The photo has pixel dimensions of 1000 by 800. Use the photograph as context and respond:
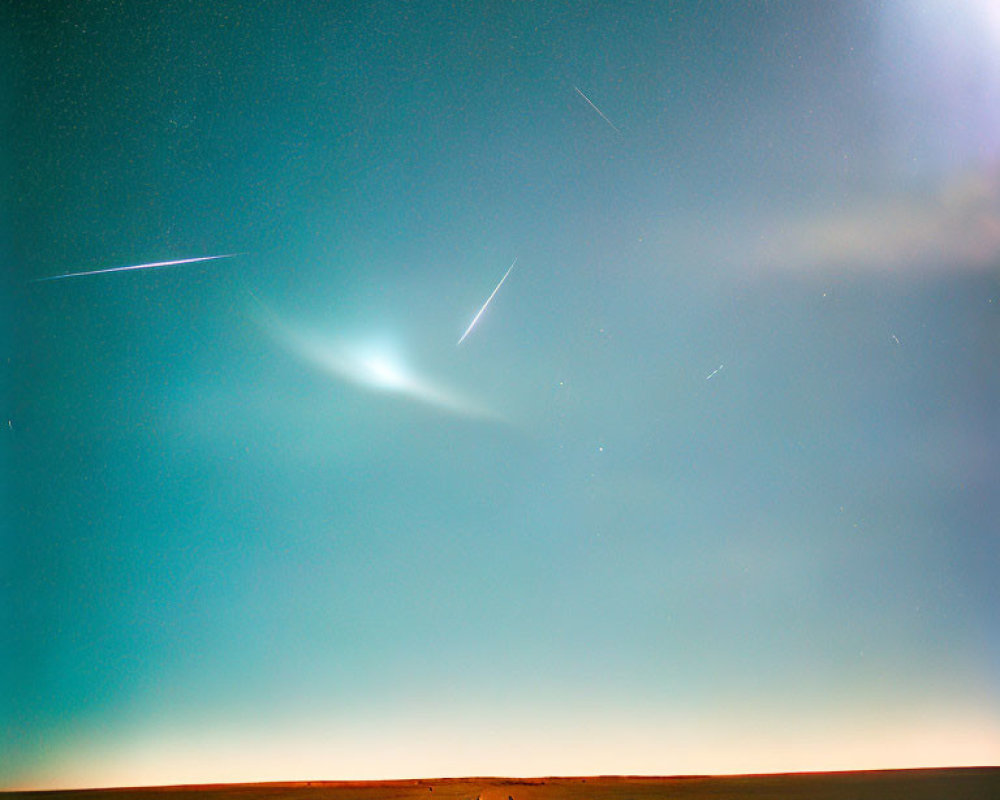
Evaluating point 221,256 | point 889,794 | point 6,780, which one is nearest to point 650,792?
point 889,794

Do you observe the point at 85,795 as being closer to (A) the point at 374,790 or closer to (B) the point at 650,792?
(A) the point at 374,790

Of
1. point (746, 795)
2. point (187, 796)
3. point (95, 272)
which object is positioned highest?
point (95, 272)

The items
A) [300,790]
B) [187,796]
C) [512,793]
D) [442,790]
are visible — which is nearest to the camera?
[442,790]

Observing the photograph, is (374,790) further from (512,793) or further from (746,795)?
(746,795)

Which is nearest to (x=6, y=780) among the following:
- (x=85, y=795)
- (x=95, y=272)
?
(x=85, y=795)

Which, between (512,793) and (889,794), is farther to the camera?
(512,793)

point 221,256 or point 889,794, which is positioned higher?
point 221,256

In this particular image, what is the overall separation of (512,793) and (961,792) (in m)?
2.26

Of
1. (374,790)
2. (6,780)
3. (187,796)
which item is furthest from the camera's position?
(374,790)

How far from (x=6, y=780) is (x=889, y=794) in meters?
4.10

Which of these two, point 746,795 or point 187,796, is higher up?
point 187,796

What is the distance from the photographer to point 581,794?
3.94 metres

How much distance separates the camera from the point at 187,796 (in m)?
3.84

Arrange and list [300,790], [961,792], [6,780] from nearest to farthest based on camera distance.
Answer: [6,780] < [961,792] < [300,790]
